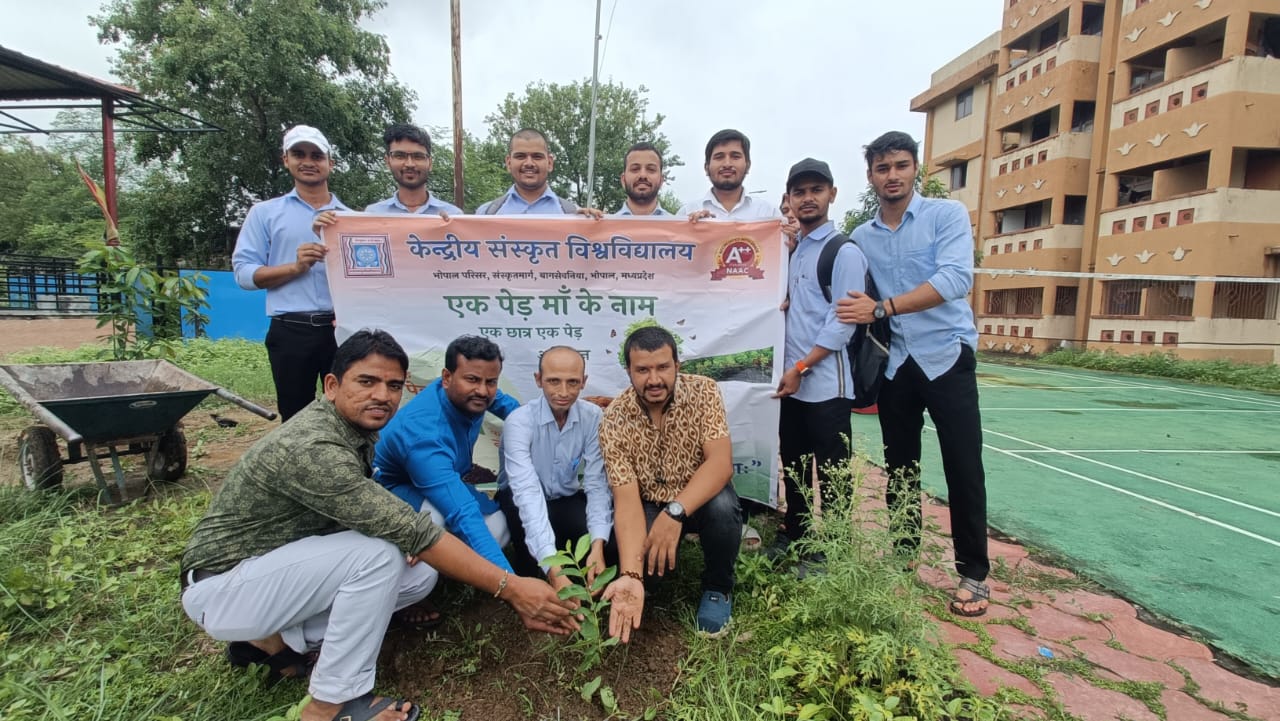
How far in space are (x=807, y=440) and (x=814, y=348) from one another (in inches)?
20.9

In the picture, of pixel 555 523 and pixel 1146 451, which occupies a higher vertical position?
pixel 555 523

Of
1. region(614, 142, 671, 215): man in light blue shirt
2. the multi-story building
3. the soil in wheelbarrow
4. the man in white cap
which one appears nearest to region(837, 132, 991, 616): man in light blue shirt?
region(614, 142, 671, 215): man in light blue shirt

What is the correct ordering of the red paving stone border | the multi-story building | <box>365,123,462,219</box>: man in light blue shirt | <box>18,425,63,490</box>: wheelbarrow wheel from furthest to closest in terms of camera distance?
the multi-story building
<box>18,425,63,490</box>: wheelbarrow wheel
<box>365,123,462,219</box>: man in light blue shirt
the red paving stone border

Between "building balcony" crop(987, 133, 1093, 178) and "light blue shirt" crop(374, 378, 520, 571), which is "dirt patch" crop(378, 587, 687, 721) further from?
"building balcony" crop(987, 133, 1093, 178)

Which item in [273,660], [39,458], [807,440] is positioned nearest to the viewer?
[273,660]

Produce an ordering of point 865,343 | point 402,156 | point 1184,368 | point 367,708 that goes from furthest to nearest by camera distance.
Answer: point 1184,368, point 402,156, point 865,343, point 367,708

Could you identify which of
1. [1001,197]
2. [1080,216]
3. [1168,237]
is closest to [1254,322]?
[1168,237]

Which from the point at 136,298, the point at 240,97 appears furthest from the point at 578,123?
the point at 136,298

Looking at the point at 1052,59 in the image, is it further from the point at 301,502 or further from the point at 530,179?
the point at 301,502

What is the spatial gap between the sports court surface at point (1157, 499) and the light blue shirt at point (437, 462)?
196 cm

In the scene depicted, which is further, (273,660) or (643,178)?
(643,178)

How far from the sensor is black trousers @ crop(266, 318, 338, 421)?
11.0 feet

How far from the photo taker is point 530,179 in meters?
3.68

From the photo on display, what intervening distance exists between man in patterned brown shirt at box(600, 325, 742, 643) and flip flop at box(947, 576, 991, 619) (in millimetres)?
1072
